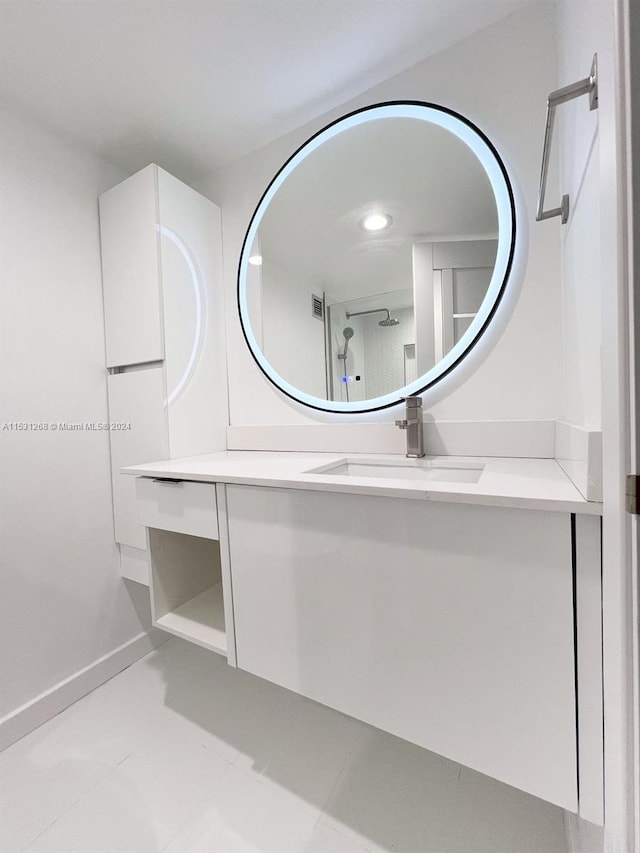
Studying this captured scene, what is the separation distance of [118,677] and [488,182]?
7.39ft

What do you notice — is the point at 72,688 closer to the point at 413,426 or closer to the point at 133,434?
the point at 133,434

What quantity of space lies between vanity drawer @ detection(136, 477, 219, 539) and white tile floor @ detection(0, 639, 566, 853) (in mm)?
686

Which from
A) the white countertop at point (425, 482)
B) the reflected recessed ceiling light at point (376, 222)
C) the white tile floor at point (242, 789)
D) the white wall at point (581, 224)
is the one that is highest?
the reflected recessed ceiling light at point (376, 222)

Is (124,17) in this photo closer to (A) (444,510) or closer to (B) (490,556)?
(A) (444,510)

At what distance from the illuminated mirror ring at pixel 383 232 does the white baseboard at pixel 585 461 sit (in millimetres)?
465

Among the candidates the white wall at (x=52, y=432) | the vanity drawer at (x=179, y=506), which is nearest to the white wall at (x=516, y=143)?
the vanity drawer at (x=179, y=506)

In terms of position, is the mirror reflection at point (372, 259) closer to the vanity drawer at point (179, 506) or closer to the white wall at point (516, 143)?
the white wall at point (516, 143)

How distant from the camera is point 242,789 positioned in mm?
970

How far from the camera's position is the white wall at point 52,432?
1214mm

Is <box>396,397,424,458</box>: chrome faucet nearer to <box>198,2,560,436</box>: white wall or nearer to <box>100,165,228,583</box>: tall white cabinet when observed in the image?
<box>198,2,560,436</box>: white wall

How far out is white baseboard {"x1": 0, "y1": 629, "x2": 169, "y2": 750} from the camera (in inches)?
45.6

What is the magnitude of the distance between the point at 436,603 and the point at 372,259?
43.8 inches

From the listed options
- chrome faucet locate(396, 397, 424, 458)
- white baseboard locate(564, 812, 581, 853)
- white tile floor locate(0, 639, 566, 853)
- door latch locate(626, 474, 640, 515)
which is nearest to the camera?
door latch locate(626, 474, 640, 515)

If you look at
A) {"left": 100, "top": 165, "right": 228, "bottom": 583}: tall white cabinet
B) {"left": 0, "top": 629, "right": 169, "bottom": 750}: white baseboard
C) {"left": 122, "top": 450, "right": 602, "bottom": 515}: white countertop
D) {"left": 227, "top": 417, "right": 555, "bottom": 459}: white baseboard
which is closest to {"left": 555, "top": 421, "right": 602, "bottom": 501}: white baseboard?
{"left": 122, "top": 450, "right": 602, "bottom": 515}: white countertop
